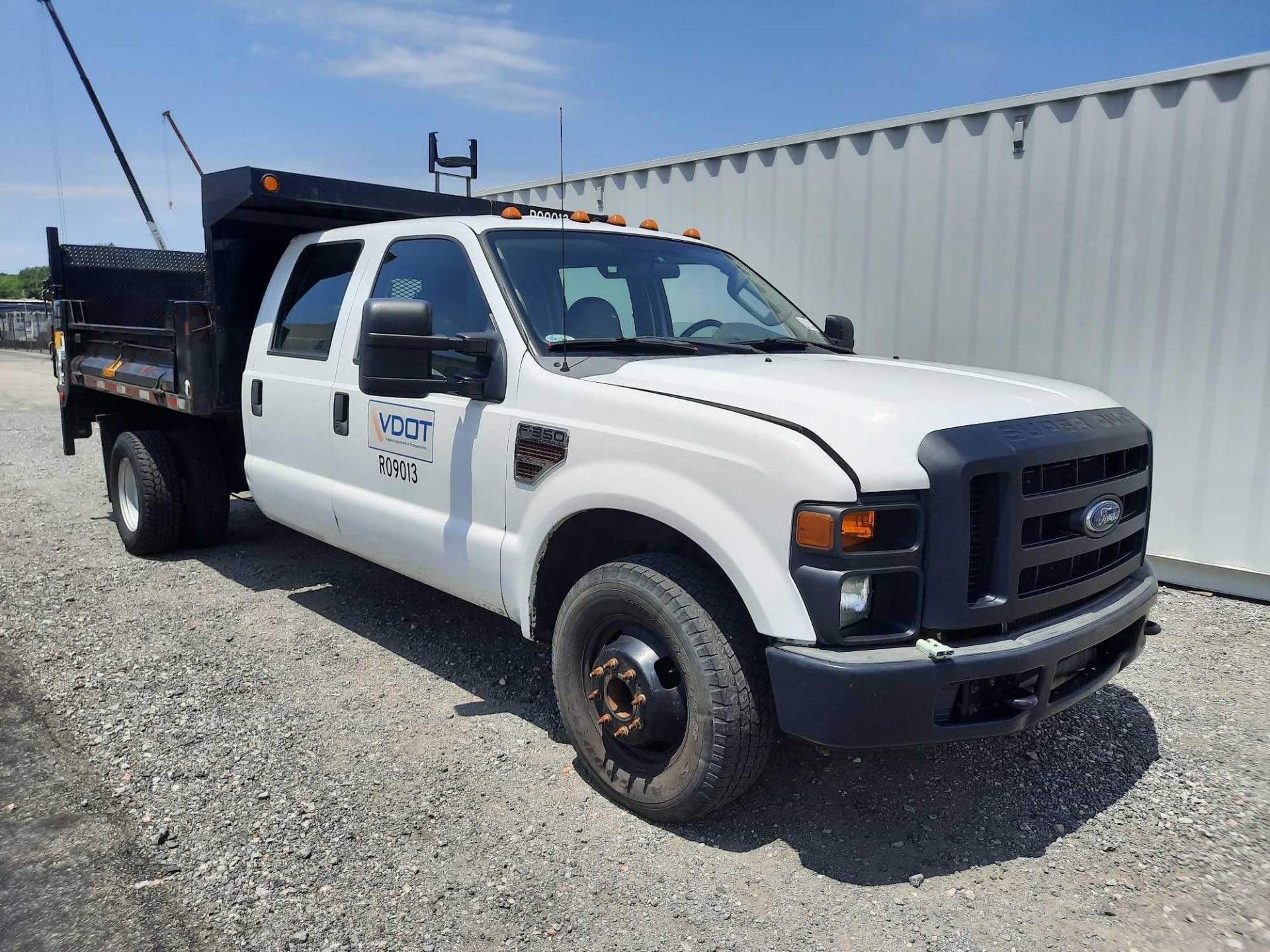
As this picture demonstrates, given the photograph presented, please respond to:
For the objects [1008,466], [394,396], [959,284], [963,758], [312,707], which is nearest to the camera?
[1008,466]

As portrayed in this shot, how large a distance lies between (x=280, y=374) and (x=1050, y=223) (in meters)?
4.89

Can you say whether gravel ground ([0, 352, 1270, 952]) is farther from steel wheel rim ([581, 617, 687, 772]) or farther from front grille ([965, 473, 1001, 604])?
front grille ([965, 473, 1001, 604])

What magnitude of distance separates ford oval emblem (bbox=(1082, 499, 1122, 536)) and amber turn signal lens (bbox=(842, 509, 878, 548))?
83cm

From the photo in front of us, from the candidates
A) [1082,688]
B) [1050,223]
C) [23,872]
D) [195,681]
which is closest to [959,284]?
[1050,223]

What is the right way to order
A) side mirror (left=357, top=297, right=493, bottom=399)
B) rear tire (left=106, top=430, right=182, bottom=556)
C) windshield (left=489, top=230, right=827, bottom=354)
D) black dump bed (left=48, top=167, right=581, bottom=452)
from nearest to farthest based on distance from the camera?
side mirror (left=357, top=297, right=493, bottom=399), windshield (left=489, top=230, right=827, bottom=354), black dump bed (left=48, top=167, right=581, bottom=452), rear tire (left=106, top=430, right=182, bottom=556)

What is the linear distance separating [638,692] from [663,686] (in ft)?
0.28

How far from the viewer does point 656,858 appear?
3055 millimetres

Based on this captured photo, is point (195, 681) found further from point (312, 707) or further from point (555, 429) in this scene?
point (555, 429)

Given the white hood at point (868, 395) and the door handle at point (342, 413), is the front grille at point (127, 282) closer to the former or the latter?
the door handle at point (342, 413)

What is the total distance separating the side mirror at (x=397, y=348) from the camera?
3385 mm

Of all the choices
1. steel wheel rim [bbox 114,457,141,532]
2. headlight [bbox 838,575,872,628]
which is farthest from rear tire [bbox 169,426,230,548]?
headlight [bbox 838,575,872,628]

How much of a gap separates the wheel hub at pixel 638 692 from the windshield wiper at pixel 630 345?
111 cm

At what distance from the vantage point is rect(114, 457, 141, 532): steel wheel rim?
6.51 meters

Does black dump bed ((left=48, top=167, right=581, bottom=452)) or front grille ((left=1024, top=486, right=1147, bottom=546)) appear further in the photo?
black dump bed ((left=48, top=167, right=581, bottom=452))
